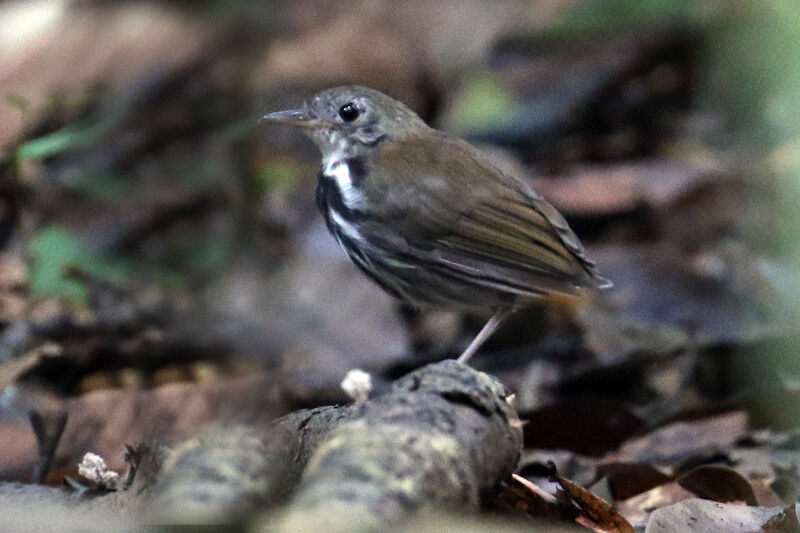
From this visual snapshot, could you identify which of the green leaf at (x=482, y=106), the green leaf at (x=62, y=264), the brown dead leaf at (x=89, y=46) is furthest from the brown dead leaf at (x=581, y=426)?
the brown dead leaf at (x=89, y=46)

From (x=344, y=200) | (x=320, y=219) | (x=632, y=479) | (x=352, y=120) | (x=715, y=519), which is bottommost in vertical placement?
(x=320, y=219)

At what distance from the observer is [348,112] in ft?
13.6

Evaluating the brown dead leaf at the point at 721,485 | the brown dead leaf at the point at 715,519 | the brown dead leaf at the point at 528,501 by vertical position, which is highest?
the brown dead leaf at the point at 528,501

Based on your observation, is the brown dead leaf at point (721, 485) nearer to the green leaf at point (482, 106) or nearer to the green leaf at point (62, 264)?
the green leaf at point (62, 264)

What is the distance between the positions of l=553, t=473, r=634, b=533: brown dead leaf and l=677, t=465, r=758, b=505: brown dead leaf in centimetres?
65

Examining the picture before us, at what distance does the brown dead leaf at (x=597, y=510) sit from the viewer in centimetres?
253

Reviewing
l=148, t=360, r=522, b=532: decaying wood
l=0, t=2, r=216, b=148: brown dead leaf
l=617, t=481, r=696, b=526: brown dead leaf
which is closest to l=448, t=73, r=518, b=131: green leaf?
l=0, t=2, r=216, b=148: brown dead leaf

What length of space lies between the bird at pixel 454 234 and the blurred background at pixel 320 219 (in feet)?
1.50

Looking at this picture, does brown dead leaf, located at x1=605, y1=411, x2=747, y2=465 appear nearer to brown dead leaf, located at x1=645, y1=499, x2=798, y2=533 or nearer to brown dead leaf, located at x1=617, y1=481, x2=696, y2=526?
brown dead leaf, located at x1=617, y1=481, x2=696, y2=526

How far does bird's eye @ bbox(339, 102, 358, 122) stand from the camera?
4131mm

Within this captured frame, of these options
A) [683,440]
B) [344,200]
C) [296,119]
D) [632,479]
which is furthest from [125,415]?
[683,440]

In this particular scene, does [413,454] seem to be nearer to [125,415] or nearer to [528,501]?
[528,501]

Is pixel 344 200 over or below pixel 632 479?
over

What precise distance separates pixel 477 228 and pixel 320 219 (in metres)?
2.83
